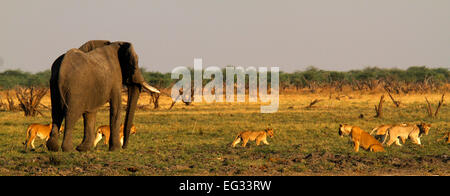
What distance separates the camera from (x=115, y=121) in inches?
466

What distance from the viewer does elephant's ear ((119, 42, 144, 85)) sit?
11.7 m

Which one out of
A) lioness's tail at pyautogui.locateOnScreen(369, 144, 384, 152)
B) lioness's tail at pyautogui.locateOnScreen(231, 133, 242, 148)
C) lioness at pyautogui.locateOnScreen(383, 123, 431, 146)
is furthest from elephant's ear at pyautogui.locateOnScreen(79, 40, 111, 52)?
lioness at pyautogui.locateOnScreen(383, 123, 431, 146)

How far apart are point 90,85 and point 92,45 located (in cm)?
164

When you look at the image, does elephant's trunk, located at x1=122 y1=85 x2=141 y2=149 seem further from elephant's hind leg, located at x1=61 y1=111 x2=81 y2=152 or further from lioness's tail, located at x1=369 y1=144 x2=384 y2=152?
lioness's tail, located at x1=369 y1=144 x2=384 y2=152

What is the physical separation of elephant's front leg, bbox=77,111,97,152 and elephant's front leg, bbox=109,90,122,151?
1.30 ft

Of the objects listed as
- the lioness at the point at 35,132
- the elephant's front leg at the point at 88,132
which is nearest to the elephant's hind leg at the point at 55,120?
the elephant's front leg at the point at 88,132

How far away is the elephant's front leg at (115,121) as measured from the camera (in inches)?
458

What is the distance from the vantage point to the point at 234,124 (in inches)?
750

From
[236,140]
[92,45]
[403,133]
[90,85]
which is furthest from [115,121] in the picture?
[403,133]

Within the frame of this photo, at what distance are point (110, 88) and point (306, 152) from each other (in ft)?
13.7

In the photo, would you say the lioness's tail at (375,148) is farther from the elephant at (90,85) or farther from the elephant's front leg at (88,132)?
the elephant's front leg at (88,132)
